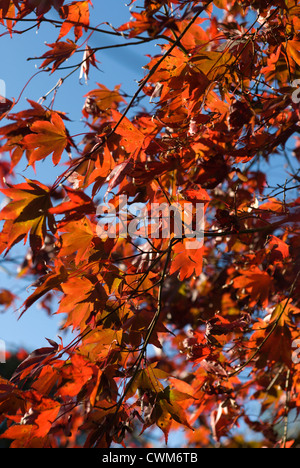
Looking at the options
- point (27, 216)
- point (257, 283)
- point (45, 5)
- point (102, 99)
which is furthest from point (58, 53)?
point (257, 283)

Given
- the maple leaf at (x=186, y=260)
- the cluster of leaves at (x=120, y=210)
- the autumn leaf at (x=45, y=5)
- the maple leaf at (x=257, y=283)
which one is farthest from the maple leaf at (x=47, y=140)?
the maple leaf at (x=257, y=283)

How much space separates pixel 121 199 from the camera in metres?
1.17

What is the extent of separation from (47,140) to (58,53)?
239 millimetres

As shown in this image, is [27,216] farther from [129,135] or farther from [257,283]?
[257,283]

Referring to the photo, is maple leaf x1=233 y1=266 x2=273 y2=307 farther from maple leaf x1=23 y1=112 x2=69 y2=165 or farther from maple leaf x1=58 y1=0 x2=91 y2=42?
maple leaf x1=58 y1=0 x2=91 y2=42

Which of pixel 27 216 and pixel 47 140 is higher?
pixel 47 140

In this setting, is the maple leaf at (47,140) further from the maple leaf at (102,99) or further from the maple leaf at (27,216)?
the maple leaf at (102,99)

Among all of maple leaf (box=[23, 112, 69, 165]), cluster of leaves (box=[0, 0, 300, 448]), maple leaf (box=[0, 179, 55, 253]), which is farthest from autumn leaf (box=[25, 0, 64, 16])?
maple leaf (box=[0, 179, 55, 253])

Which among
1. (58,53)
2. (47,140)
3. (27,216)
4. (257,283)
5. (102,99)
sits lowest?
(257,283)

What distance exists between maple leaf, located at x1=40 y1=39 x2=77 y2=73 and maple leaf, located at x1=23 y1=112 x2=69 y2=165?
0.45 feet

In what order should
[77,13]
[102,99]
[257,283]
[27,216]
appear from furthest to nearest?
[102,99] < [257,283] < [77,13] < [27,216]

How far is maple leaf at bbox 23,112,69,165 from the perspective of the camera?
121 cm

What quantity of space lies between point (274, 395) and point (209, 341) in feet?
4.15

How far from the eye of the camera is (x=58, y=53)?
123 cm
